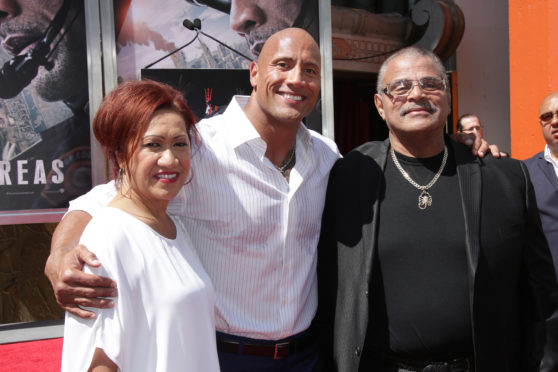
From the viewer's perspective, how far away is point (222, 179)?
6.34 ft

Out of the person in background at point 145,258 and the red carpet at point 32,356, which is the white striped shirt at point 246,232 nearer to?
the person in background at point 145,258

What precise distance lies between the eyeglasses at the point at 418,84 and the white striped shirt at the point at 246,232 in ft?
1.91

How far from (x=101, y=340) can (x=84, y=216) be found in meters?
0.62

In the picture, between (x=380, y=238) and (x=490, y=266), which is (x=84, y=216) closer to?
(x=380, y=238)

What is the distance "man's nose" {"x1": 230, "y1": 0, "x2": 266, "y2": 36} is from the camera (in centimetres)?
365

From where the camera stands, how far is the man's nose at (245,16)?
3650mm

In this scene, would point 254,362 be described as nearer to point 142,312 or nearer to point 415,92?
point 142,312

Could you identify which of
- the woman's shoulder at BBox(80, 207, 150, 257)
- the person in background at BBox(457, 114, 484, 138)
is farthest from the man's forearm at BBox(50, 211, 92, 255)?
the person in background at BBox(457, 114, 484, 138)

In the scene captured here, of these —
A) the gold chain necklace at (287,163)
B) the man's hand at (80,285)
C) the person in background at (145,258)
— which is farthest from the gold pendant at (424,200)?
the man's hand at (80,285)

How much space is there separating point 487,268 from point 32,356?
3.01 metres

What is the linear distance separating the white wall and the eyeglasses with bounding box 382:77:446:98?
18.8ft

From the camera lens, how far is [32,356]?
335cm

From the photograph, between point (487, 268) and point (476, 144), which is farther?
point (476, 144)

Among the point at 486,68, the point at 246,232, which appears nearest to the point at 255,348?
the point at 246,232
